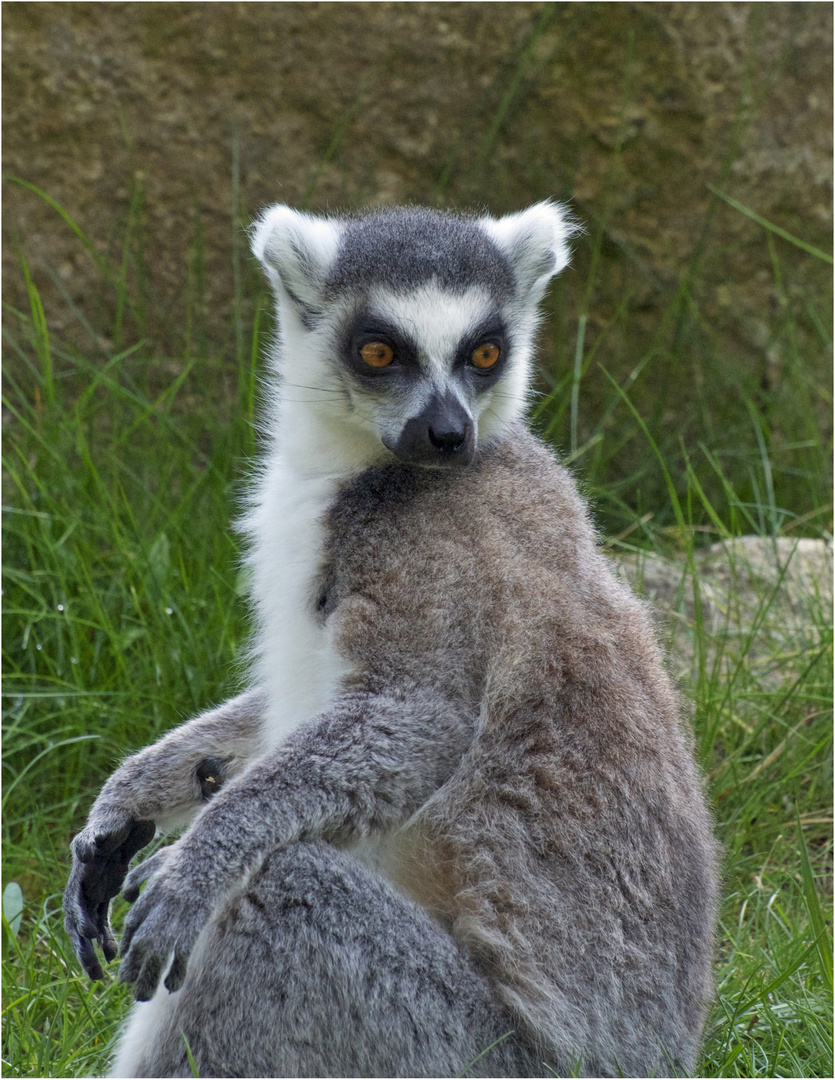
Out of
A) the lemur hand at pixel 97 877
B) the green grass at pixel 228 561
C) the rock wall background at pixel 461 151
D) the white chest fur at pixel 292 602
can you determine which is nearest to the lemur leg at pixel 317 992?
the white chest fur at pixel 292 602

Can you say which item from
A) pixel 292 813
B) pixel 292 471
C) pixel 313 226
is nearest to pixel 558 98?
pixel 313 226

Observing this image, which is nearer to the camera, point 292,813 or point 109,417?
point 292,813

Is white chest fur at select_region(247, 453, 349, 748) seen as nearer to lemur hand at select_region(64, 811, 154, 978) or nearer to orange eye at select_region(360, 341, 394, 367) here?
orange eye at select_region(360, 341, 394, 367)

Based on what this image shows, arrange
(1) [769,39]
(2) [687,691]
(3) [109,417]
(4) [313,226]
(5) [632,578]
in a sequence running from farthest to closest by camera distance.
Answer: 1. (1) [769,39]
2. (3) [109,417]
3. (5) [632,578]
4. (2) [687,691]
5. (4) [313,226]

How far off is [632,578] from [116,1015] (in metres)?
3.46

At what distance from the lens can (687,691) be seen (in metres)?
5.29

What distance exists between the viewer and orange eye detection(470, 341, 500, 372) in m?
3.82

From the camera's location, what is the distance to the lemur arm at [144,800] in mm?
3723

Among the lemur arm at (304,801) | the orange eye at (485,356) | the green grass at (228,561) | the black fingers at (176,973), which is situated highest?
the orange eye at (485,356)

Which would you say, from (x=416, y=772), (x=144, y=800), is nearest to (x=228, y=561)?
(x=144, y=800)

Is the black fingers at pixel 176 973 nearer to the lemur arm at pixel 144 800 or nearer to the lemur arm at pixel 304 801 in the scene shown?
the lemur arm at pixel 304 801

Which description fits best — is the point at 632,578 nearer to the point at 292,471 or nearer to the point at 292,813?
the point at 292,471

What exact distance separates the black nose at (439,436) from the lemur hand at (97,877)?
1.54 m

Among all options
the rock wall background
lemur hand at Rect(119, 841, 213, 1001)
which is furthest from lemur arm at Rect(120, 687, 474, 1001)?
the rock wall background
